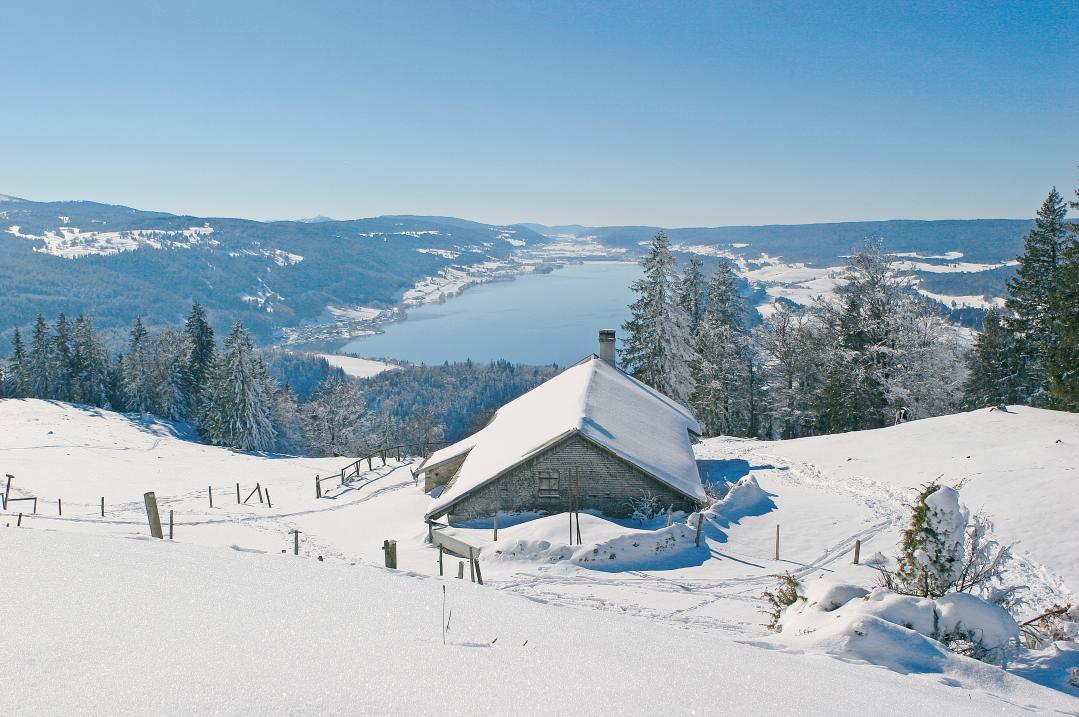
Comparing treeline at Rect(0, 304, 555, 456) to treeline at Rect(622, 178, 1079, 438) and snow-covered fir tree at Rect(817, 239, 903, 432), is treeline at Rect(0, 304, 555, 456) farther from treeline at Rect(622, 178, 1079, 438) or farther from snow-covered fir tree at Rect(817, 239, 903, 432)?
snow-covered fir tree at Rect(817, 239, 903, 432)

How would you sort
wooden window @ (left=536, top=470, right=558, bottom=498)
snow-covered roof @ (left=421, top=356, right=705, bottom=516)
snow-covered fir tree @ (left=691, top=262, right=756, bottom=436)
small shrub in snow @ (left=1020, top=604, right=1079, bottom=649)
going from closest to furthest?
small shrub in snow @ (left=1020, top=604, right=1079, bottom=649), snow-covered roof @ (left=421, top=356, right=705, bottom=516), wooden window @ (left=536, top=470, right=558, bottom=498), snow-covered fir tree @ (left=691, top=262, right=756, bottom=436)

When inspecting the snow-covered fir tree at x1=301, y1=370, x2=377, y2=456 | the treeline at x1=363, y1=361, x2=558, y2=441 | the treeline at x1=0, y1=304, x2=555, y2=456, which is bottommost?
the treeline at x1=363, y1=361, x2=558, y2=441

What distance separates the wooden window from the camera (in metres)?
22.1

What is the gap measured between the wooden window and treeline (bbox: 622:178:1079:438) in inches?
791

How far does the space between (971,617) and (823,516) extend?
46.7 ft

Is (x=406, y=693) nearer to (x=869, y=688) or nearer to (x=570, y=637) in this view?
(x=570, y=637)

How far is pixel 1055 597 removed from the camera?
14.5 metres

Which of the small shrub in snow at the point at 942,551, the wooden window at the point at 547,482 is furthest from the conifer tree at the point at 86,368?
the small shrub in snow at the point at 942,551

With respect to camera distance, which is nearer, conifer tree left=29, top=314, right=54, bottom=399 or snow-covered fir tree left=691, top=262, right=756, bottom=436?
snow-covered fir tree left=691, top=262, right=756, bottom=436

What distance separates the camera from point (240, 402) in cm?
5162


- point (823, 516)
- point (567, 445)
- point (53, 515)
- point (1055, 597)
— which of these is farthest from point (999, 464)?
point (53, 515)

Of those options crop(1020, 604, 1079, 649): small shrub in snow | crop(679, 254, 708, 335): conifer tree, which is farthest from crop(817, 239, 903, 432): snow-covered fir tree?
crop(1020, 604, 1079, 649): small shrub in snow

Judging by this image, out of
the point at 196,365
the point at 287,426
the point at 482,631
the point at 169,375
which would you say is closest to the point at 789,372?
the point at 482,631

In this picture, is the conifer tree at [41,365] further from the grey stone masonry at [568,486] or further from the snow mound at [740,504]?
the snow mound at [740,504]
